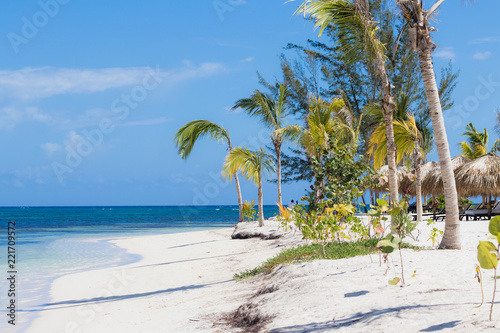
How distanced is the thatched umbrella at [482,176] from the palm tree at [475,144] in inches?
282

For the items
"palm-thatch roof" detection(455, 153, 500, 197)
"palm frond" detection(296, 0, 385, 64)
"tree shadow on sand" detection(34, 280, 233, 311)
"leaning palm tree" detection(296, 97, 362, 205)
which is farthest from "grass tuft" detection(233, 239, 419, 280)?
"palm-thatch roof" detection(455, 153, 500, 197)

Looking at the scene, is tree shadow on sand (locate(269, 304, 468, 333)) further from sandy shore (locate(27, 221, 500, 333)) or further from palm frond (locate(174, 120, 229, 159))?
palm frond (locate(174, 120, 229, 159))

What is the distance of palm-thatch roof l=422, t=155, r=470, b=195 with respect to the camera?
1978 centimetres

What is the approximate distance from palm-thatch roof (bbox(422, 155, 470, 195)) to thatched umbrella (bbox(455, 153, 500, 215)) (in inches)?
96.8

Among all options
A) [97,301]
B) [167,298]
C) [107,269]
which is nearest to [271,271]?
[167,298]

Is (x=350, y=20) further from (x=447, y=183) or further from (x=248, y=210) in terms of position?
(x=248, y=210)

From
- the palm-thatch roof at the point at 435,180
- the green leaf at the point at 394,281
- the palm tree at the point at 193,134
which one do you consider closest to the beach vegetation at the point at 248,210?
the palm tree at the point at 193,134

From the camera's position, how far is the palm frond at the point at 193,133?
18.1 meters

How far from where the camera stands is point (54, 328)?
560cm

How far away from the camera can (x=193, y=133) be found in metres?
18.3

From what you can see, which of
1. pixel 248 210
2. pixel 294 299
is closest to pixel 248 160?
pixel 248 210

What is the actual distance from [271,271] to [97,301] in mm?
2670

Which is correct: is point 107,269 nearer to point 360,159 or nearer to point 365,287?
point 360,159

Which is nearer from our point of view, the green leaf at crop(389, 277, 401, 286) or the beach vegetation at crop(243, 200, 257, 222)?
the green leaf at crop(389, 277, 401, 286)
